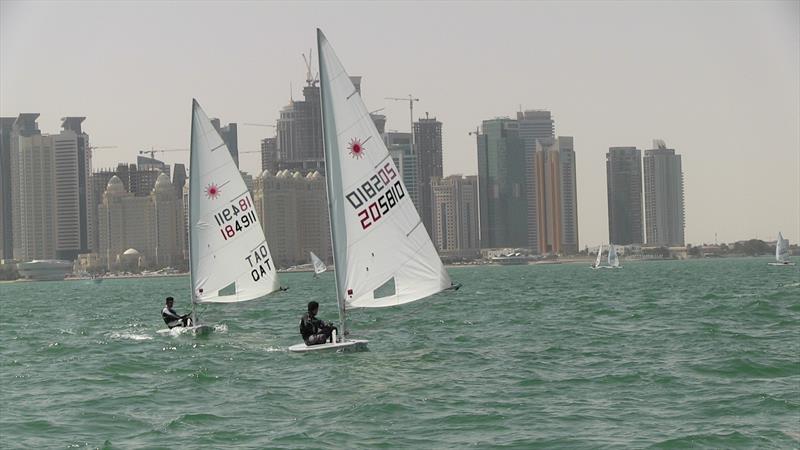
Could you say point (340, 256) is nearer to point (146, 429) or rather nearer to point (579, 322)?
point (146, 429)

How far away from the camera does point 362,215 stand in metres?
28.4

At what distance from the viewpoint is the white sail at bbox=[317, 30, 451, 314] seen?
2830cm

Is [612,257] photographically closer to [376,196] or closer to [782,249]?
[782,249]

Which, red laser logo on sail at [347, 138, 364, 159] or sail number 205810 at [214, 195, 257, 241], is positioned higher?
red laser logo on sail at [347, 138, 364, 159]

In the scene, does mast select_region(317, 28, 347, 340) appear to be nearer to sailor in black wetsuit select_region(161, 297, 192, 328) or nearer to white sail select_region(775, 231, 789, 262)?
sailor in black wetsuit select_region(161, 297, 192, 328)

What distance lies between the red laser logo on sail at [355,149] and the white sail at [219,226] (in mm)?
10461

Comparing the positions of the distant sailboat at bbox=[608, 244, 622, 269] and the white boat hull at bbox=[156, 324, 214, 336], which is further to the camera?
the distant sailboat at bbox=[608, 244, 622, 269]

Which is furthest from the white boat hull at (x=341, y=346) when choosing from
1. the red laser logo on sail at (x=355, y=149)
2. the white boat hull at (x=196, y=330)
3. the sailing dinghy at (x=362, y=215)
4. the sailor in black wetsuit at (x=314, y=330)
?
the white boat hull at (x=196, y=330)

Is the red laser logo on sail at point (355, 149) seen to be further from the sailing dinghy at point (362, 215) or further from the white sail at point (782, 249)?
the white sail at point (782, 249)

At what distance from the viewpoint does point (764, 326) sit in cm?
3681

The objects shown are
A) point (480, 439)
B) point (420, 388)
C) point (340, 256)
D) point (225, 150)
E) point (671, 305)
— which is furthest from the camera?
point (671, 305)

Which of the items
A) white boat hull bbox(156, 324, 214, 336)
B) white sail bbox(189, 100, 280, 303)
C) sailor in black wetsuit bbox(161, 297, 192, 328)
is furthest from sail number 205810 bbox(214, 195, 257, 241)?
white boat hull bbox(156, 324, 214, 336)

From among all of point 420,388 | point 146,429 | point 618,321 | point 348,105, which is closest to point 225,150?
point 348,105

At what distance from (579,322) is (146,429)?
23.5m
